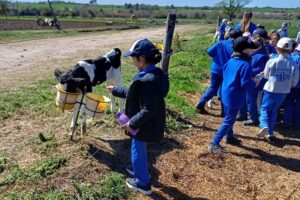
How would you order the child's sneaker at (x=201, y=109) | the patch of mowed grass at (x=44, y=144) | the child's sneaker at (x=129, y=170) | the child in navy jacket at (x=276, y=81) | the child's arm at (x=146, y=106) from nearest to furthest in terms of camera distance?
the child's arm at (x=146, y=106) → the child's sneaker at (x=129, y=170) → the patch of mowed grass at (x=44, y=144) → the child in navy jacket at (x=276, y=81) → the child's sneaker at (x=201, y=109)

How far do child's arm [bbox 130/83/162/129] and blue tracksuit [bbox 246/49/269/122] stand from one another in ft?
12.6

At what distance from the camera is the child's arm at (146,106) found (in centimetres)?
413

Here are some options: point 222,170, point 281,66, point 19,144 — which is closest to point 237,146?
point 222,170

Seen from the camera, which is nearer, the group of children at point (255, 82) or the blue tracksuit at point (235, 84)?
the blue tracksuit at point (235, 84)

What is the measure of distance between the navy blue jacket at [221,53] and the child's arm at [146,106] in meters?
3.65

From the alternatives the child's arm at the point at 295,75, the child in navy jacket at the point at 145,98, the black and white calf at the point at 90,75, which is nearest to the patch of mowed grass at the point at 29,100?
the black and white calf at the point at 90,75

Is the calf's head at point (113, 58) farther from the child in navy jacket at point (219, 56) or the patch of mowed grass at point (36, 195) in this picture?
the patch of mowed grass at point (36, 195)

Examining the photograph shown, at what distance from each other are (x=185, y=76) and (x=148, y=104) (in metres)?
7.23

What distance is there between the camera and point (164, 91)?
4266 millimetres

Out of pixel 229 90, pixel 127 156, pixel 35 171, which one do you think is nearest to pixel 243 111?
pixel 229 90

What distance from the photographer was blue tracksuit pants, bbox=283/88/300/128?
7.68 metres

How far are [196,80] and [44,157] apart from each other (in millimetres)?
6647

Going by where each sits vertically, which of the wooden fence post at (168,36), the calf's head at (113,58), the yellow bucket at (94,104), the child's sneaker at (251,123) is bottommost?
the child's sneaker at (251,123)

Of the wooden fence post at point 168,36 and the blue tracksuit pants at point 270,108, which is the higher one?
the wooden fence post at point 168,36
